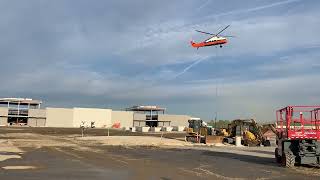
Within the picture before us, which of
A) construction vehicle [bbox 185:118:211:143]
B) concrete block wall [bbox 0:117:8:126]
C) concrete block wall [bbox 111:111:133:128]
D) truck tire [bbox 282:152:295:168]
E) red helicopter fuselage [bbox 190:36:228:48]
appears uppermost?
red helicopter fuselage [bbox 190:36:228:48]

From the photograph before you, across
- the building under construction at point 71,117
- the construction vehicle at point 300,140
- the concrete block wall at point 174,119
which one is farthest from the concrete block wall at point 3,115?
the construction vehicle at point 300,140

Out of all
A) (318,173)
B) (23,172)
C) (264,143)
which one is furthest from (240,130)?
(23,172)

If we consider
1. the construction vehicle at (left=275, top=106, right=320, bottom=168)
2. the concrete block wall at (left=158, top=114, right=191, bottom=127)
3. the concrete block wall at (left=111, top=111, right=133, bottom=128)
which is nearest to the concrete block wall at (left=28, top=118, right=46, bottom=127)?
the concrete block wall at (left=111, top=111, right=133, bottom=128)

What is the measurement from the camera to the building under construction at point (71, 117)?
5969 inches

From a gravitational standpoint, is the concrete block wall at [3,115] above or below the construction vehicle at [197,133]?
above

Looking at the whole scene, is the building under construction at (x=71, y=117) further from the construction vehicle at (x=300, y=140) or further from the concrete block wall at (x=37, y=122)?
the construction vehicle at (x=300, y=140)

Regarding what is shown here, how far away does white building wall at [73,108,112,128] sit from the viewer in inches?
6280

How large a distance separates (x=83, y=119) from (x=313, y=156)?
143 m

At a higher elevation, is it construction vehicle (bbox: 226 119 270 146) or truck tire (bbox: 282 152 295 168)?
construction vehicle (bbox: 226 119 270 146)

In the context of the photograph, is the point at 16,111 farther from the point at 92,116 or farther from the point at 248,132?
the point at 248,132

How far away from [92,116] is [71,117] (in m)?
9.09

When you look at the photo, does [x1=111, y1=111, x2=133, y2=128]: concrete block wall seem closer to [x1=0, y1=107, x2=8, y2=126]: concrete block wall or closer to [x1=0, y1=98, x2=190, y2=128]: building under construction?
[x1=0, y1=98, x2=190, y2=128]: building under construction

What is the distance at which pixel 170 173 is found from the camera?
61.8ft

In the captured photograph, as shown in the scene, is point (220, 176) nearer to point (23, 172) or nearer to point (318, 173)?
point (318, 173)
